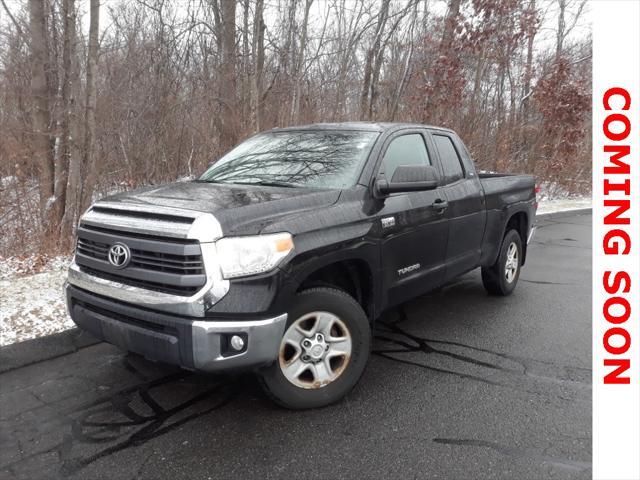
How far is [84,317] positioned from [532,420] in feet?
9.60

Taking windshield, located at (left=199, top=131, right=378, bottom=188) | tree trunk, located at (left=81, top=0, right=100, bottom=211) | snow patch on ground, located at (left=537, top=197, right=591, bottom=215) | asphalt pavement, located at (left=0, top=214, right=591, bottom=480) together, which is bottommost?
asphalt pavement, located at (left=0, top=214, right=591, bottom=480)

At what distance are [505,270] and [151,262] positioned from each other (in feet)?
13.9

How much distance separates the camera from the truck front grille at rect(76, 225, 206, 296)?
2.75 m

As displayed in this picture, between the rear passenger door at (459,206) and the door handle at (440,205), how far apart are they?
9 centimetres

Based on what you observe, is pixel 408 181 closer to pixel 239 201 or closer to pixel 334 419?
pixel 239 201

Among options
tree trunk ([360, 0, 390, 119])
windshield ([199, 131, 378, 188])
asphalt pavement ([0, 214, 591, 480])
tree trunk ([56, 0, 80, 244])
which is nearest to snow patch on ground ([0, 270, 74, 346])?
asphalt pavement ([0, 214, 591, 480])

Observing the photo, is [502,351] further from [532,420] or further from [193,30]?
[193,30]

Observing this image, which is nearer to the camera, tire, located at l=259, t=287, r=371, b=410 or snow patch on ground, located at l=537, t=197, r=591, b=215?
tire, located at l=259, t=287, r=371, b=410

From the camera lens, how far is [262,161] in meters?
4.18

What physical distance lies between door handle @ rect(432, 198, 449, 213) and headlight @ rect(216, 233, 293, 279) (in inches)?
71.9

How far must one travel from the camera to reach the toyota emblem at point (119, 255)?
2969 mm

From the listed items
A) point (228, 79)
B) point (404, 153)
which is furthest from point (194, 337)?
point (228, 79)

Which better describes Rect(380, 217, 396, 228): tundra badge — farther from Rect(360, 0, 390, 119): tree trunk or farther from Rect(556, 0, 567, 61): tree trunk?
Rect(556, 0, 567, 61): tree trunk

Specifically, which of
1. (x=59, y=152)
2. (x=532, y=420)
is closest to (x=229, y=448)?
(x=532, y=420)
